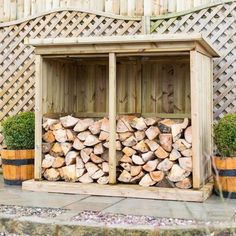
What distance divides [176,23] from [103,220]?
2940 mm

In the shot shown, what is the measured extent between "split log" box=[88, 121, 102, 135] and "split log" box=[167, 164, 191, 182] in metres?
0.91

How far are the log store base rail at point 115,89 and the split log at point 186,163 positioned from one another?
0.11 m

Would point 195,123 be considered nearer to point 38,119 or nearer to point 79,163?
point 79,163

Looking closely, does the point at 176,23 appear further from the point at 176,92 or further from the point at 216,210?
the point at 216,210

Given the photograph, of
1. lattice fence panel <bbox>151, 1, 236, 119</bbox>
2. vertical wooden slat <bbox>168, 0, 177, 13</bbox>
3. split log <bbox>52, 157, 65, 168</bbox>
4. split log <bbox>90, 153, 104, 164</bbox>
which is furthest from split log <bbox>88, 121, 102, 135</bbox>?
vertical wooden slat <bbox>168, 0, 177, 13</bbox>

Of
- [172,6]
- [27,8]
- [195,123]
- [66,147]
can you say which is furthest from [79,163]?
[27,8]

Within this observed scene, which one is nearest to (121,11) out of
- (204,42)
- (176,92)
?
(176,92)

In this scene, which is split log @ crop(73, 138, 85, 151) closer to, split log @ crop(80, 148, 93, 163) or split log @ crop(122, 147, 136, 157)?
split log @ crop(80, 148, 93, 163)

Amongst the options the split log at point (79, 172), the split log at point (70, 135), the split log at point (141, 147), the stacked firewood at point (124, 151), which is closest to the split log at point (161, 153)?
the stacked firewood at point (124, 151)

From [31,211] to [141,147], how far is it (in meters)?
1.40

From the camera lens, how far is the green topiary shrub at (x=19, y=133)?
5148 mm

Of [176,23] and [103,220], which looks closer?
[103,220]

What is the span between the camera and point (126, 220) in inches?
139

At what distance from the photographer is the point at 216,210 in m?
3.84
